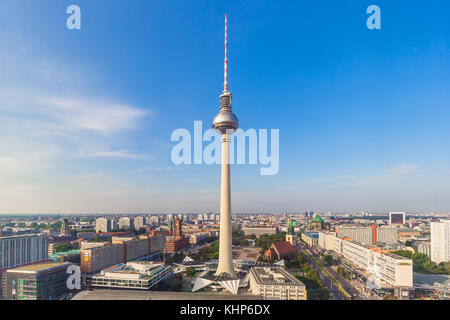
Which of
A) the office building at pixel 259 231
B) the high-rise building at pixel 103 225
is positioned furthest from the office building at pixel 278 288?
the high-rise building at pixel 103 225

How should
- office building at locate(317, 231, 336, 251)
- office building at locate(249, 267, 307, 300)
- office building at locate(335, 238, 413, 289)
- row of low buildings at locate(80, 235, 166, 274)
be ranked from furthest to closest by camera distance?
office building at locate(317, 231, 336, 251), row of low buildings at locate(80, 235, 166, 274), office building at locate(335, 238, 413, 289), office building at locate(249, 267, 307, 300)

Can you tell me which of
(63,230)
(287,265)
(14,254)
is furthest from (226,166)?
(63,230)

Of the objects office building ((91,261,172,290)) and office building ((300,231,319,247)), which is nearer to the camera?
office building ((91,261,172,290))

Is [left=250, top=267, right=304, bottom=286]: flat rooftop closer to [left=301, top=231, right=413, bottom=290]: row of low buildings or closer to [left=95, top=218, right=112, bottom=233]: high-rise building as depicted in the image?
[left=301, top=231, right=413, bottom=290]: row of low buildings

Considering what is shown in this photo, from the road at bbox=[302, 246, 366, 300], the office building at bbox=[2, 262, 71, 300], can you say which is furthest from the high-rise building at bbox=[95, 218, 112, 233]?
the road at bbox=[302, 246, 366, 300]

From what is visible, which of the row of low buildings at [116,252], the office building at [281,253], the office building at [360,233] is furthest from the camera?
the office building at [360,233]

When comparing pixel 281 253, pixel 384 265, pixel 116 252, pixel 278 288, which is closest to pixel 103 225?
pixel 116 252

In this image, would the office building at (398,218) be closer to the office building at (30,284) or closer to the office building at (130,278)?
the office building at (130,278)
